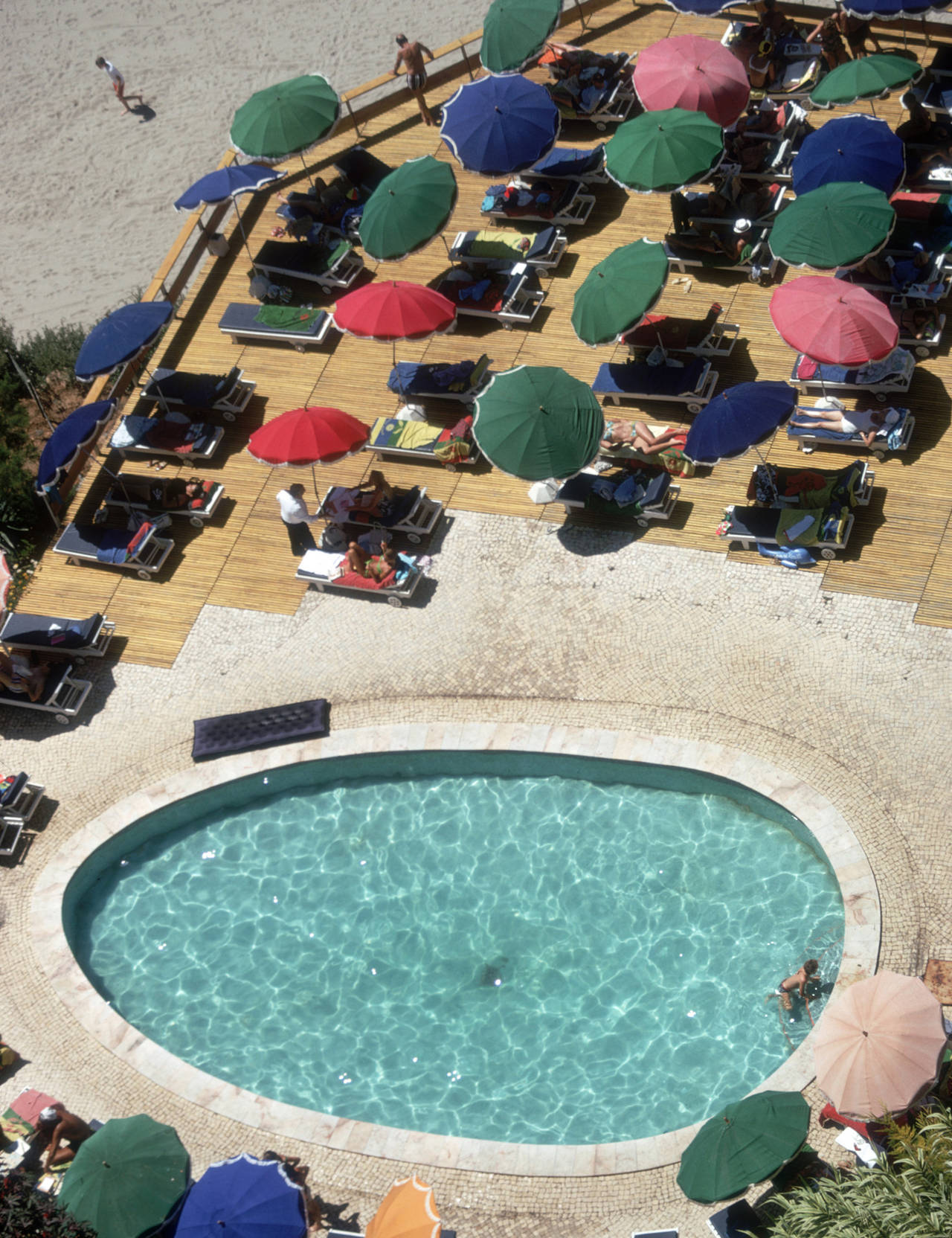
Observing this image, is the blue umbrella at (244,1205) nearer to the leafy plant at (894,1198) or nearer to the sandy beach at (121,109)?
the leafy plant at (894,1198)

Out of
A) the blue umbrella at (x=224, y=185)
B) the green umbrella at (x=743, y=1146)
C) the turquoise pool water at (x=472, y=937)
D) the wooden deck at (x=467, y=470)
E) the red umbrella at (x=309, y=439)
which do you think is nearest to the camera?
the green umbrella at (x=743, y=1146)

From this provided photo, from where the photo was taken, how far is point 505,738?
21188 mm

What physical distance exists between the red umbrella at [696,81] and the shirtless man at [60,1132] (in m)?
19.1

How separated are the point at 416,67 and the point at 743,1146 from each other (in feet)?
72.9

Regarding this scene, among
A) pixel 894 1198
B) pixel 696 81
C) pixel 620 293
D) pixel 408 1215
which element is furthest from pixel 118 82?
pixel 894 1198

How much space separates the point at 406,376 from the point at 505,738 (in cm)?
752

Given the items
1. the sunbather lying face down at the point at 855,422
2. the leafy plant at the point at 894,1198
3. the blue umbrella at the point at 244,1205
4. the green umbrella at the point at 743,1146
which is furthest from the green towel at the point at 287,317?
the leafy plant at the point at 894,1198

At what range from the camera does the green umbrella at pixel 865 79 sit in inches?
1026

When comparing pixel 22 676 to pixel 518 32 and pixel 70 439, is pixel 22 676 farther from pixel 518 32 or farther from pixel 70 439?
pixel 518 32

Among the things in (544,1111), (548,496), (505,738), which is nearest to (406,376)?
(548,496)

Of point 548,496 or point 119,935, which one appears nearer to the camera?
point 119,935

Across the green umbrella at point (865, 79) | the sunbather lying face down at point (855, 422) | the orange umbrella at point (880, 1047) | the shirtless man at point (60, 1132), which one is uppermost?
the green umbrella at point (865, 79)

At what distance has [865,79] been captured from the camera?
26.2m

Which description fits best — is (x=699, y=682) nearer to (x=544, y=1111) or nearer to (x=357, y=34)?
(x=544, y=1111)
